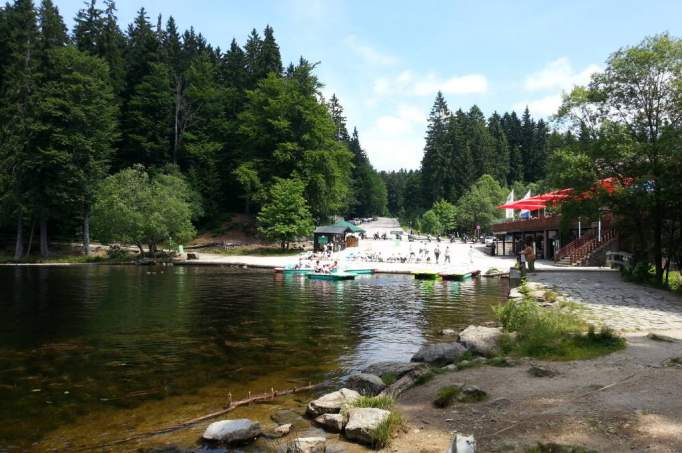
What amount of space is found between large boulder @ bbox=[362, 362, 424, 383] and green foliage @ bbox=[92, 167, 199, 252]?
43.8 metres

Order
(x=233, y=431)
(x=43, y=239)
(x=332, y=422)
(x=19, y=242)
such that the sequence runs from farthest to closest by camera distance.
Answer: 1. (x=43, y=239)
2. (x=19, y=242)
3. (x=332, y=422)
4. (x=233, y=431)

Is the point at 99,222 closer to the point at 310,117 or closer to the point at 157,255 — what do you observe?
the point at 157,255

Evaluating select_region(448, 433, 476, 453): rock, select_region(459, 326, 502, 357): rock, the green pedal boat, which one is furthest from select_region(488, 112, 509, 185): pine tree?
select_region(448, 433, 476, 453): rock

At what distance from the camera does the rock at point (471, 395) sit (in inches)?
313

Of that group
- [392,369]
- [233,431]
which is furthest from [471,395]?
[233,431]

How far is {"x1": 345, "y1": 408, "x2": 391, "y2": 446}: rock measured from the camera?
6.92 metres

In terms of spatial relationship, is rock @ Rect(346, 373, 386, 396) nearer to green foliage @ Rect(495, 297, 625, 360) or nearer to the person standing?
green foliage @ Rect(495, 297, 625, 360)

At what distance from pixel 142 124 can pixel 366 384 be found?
231 feet

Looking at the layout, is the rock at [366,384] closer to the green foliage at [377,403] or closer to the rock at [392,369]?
the rock at [392,369]

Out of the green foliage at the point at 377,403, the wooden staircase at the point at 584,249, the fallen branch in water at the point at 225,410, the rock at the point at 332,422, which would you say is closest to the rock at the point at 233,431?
the fallen branch in water at the point at 225,410

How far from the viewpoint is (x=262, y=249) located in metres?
60.9

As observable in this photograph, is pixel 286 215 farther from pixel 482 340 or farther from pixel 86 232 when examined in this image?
pixel 482 340

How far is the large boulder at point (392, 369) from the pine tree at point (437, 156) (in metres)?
95.2

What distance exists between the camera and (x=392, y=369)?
10.6 meters
